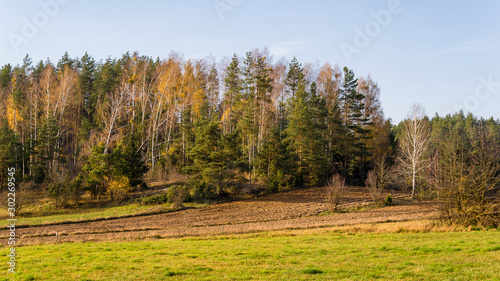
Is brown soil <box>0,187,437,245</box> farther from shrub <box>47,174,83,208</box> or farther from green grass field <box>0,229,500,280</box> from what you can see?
shrub <box>47,174,83,208</box>

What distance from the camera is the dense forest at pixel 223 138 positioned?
41500mm

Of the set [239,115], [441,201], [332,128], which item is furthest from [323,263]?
[332,128]

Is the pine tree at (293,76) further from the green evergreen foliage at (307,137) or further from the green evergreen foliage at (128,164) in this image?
the green evergreen foliage at (128,164)

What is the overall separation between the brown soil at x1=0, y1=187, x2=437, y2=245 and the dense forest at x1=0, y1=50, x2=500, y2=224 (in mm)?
3086

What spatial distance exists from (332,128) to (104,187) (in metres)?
34.1

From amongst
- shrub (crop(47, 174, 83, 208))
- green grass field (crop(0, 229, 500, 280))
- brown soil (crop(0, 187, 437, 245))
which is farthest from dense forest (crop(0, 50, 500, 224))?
green grass field (crop(0, 229, 500, 280))

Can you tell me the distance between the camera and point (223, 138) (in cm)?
4272

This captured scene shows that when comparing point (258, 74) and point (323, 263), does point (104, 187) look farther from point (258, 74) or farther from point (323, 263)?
point (323, 263)

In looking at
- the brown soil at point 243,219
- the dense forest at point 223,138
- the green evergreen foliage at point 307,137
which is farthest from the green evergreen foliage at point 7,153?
the green evergreen foliage at point 307,137

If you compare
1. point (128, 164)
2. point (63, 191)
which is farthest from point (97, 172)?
point (63, 191)

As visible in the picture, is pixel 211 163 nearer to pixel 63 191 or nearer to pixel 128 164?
pixel 128 164

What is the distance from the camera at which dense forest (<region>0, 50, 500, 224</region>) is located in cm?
4150

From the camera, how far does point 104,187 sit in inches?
1650

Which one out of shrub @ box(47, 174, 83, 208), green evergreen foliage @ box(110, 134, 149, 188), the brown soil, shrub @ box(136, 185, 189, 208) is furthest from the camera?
green evergreen foliage @ box(110, 134, 149, 188)
